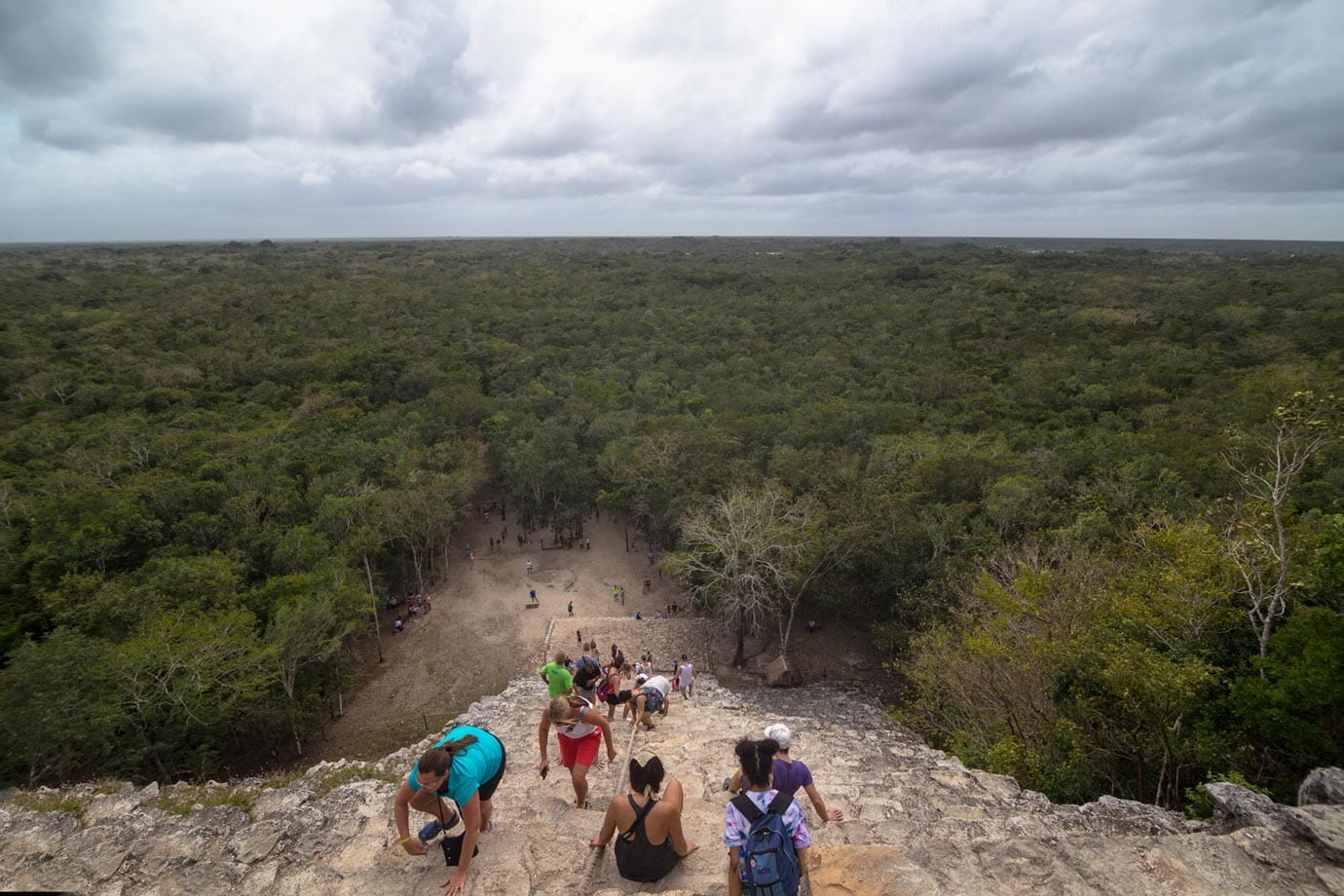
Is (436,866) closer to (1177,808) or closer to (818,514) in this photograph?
(1177,808)

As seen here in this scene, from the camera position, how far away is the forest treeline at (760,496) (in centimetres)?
710

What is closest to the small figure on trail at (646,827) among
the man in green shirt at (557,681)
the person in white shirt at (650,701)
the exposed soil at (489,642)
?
the man in green shirt at (557,681)

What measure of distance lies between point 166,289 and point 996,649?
76469 mm

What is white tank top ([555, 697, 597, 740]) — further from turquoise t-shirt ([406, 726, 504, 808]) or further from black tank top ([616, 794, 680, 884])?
black tank top ([616, 794, 680, 884])

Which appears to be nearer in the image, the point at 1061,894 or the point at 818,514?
the point at 1061,894

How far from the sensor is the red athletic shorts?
5.44m

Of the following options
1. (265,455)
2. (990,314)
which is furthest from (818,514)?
(990,314)

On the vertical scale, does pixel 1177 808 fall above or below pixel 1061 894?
below

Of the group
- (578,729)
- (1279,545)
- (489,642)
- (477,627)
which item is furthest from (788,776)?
(477,627)

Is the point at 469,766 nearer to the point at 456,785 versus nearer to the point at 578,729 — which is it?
the point at 456,785

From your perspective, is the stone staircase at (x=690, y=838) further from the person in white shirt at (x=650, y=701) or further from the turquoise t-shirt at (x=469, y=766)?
the person in white shirt at (x=650, y=701)

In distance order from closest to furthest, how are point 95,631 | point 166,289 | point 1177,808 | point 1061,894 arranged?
point 1061,894 → point 1177,808 → point 95,631 → point 166,289

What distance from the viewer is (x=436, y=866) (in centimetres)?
442

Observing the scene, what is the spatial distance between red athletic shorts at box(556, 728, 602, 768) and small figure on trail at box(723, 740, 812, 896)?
6.26 ft
